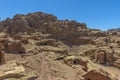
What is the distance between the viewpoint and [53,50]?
46.8m

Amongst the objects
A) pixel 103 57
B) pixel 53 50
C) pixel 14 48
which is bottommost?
pixel 103 57

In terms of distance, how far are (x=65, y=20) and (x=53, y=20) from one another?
4167 mm

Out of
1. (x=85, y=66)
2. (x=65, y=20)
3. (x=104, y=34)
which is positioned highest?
(x=65, y=20)

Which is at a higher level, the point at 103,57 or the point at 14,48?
the point at 14,48

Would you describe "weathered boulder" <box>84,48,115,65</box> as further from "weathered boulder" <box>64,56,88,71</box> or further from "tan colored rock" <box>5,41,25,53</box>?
"tan colored rock" <box>5,41,25,53</box>

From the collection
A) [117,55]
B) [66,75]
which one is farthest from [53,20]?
[66,75]

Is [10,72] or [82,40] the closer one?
[10,72]

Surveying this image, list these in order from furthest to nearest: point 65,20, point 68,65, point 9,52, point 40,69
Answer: point 65,20 < point 9,52 < point 68,65 < point 40,69

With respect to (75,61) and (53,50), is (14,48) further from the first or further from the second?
(75,61)

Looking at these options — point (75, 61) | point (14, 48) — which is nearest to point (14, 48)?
point (14, 48)

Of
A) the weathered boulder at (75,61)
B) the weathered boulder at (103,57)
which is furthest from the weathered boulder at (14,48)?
the weathered boulder at (103,57)

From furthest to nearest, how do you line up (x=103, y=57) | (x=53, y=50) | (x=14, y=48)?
1. (x=53, y=50)
2. (x=103, y=57)
3. (x=14, y=48)

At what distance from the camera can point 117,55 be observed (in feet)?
151

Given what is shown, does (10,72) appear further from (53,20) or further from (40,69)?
(53,20)
